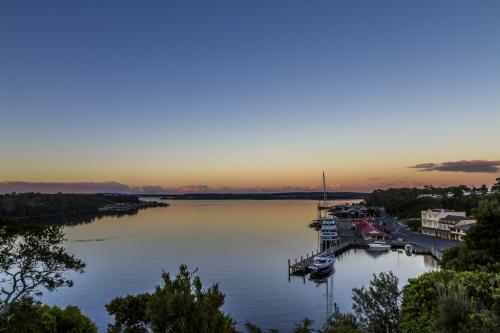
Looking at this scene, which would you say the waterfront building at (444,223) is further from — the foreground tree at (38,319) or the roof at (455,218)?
the foreground tree at (38,319)

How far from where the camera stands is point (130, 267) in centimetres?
5766

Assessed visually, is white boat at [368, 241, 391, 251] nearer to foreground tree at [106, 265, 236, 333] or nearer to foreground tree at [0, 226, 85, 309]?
foreground tree at [0, 226, 85, 309]

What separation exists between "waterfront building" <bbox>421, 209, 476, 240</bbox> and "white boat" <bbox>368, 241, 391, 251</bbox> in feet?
43.2

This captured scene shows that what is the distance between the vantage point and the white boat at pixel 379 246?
71938 millimetres

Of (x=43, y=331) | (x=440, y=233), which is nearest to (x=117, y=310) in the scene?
(x=43, y=331)

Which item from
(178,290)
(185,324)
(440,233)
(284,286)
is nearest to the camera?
(185,324)

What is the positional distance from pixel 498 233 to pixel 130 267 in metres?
50.3

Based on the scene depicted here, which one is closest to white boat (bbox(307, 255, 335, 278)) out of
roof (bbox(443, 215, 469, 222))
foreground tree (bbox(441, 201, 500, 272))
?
foreground tree (bbox(441, 201, 500, 272))

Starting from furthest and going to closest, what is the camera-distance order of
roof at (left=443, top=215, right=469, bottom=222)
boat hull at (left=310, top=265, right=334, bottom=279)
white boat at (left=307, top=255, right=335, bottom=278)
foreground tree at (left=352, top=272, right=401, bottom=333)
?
roof at (left=443, top=215, right=469, bottom=222) → white boat at (left=307, top=255, right=335, bottom=278) → boat hull at (left=310, top=265, right=334, bottom=279) → foreground tree at (left=352, top=272, right=401, bottom=333)

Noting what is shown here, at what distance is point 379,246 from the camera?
72.4 metres

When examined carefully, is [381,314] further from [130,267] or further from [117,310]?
[130,267]

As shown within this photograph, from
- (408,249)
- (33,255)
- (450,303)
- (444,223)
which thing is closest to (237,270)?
(408,249)

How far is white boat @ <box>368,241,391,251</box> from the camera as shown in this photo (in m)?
71.9

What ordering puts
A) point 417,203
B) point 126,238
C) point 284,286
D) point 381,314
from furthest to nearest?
point 417,203, point 126,238, point 284,286, point 381,314
